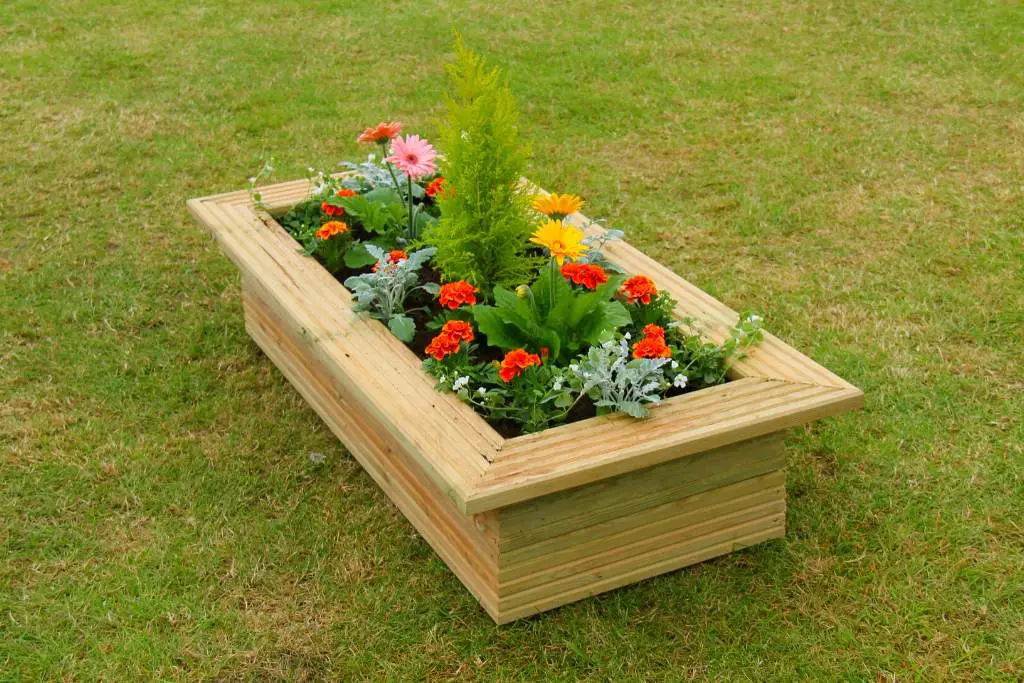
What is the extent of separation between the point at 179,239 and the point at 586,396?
8.74ft

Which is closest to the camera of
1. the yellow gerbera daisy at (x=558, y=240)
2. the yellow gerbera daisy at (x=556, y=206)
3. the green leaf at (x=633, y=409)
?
the green leaf at (x=633, y=409)

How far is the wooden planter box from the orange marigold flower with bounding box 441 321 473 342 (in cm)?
14

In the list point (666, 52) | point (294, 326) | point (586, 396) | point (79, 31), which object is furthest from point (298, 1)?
point (586, 396)

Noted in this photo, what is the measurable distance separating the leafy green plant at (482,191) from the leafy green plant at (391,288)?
79mm

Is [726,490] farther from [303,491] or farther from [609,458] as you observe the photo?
[303,491]

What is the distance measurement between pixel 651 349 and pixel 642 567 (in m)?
0.58

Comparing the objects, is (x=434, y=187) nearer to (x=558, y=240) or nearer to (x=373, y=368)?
(x=558, y=240)

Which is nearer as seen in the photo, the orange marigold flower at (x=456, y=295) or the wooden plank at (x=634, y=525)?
the wooden plank at (x=634, y=525)

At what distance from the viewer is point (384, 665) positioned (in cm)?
291

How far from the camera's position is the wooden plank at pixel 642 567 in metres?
3.01

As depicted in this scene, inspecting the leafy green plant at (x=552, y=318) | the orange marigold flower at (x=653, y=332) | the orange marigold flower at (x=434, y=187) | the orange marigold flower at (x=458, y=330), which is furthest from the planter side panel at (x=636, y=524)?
the orange marigold flower at (x=434, y=187)

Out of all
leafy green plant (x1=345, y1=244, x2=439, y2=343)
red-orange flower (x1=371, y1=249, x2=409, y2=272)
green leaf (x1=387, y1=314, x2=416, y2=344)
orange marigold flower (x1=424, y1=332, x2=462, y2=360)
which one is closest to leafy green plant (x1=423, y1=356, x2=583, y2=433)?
orange marigold flower (x1=424, y1=332, x2=462, y2=360)

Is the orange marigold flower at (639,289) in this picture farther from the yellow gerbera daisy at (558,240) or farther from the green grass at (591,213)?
the green grass at (591,213)

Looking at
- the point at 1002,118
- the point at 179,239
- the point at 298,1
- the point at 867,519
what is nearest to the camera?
the point at 867,519
